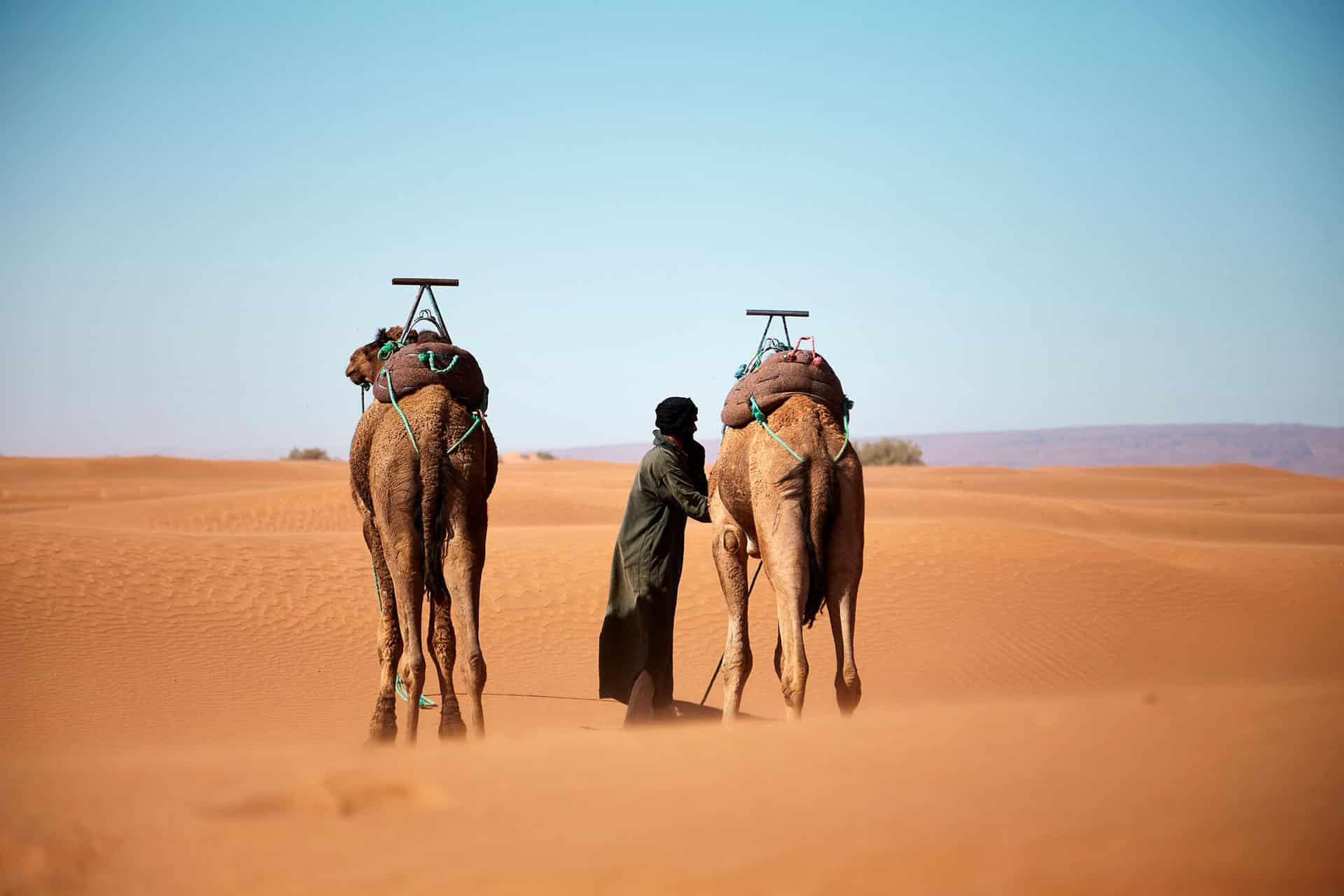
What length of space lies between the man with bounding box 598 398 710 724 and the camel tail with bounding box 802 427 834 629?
1.38 meters

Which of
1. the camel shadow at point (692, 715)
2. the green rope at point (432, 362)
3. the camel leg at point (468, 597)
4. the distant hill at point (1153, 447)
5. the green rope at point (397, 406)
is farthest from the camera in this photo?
the distant hill at point (1153, 447)

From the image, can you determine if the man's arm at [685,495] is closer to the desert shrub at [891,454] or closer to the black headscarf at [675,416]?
the black headscarf at [675,416]

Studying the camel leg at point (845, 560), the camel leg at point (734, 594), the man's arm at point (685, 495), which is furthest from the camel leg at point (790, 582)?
the man's arm at point (685, 495)

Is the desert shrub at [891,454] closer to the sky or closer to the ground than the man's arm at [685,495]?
closer to the sky

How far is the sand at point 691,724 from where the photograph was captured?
10.3 ft

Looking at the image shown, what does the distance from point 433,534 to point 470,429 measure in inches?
28.5

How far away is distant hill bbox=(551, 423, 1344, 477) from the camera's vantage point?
369ft

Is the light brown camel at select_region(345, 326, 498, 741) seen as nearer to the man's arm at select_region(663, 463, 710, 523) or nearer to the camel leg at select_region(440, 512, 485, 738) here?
the camel leg at select_region(440, 512, 485, 738)

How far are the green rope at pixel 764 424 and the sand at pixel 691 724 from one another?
6.27 ft

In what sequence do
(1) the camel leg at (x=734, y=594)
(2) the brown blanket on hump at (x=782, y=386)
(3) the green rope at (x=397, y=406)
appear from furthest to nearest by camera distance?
(1) the camel leg at (x=734, y=594) < (2) the brown blanket on hump at (x=782, y=386) < (3) the green rope at (x=397, y=406)

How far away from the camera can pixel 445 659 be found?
6664 mm

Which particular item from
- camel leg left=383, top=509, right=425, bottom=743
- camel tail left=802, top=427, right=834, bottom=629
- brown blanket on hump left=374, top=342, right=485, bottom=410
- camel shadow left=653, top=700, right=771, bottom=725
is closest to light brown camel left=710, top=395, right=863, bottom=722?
camel tail left=802, top=427, right=834, bottom=629

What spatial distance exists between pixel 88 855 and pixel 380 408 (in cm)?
405

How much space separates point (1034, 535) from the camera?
51.4 ft
